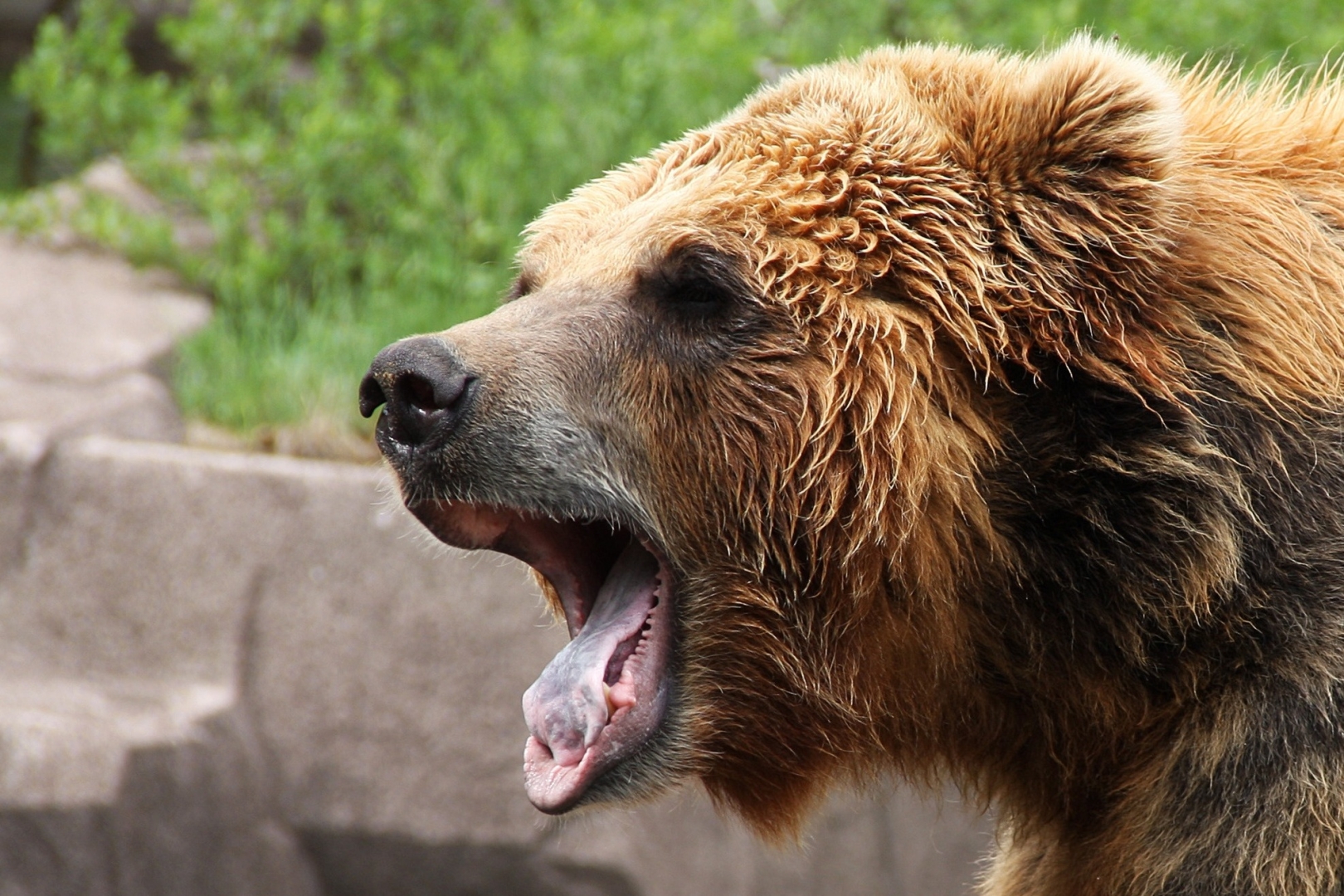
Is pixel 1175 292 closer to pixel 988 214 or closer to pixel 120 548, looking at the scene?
pixel 988 214

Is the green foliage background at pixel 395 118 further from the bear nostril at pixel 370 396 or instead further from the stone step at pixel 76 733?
the bear nostril at pixel 370 396

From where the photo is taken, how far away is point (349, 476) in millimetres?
5973

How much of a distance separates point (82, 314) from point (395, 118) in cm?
Result: 192

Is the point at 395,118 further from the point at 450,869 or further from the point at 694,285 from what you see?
the point at 694,285

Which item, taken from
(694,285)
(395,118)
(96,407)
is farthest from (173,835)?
(395,118)

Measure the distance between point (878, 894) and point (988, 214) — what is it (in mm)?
4099

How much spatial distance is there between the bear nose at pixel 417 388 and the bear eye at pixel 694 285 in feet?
1.30

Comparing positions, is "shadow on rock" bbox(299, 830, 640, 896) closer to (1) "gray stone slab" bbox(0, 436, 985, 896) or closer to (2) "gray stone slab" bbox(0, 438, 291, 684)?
(1) "gray stone slab" bbox(0, 436, 985, 896)

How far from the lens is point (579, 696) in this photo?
2807 mm

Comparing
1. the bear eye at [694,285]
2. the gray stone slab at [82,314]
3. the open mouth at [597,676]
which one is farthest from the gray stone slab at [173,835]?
the bear eye at [694,285]

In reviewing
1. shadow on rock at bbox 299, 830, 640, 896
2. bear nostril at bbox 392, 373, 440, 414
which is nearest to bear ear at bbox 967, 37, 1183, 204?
bear nostril at bbox 392, 373, 440, 414

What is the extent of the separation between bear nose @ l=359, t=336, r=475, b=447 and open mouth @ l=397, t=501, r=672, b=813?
201 millimetres

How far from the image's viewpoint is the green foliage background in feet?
23.4

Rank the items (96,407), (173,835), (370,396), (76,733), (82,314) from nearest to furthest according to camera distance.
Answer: (370,396) → (76,733) → (173,835) → (96,407) → (82,314)
